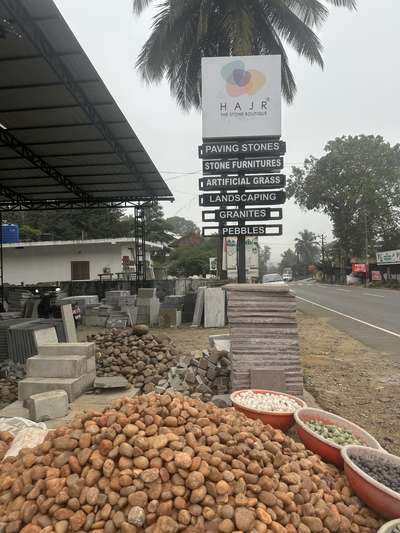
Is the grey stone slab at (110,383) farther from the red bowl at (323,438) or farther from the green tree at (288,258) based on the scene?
the green tree at (288,258)

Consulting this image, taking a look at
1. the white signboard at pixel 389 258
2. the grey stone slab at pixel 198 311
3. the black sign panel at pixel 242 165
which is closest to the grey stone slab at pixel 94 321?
the grey stone slab at pixel 198 311

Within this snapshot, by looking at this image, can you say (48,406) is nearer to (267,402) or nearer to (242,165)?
(267,402)

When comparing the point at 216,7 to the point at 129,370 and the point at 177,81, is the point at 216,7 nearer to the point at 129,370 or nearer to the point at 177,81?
the point at 177,81

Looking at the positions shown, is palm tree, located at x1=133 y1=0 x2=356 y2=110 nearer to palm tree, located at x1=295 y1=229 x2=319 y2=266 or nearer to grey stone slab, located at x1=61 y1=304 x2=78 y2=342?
grey stone slab, located at x1=61 y1=304 x2=78 y2=342

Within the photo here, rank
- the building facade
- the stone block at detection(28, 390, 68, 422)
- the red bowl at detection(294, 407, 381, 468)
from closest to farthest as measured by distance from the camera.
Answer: the red bowl at detection(294, 407, 381, 468) < the stone block at detection(28, 390, 68, 422) < the building facade

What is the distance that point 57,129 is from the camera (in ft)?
42.7

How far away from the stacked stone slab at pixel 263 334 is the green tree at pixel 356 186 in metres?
45.0

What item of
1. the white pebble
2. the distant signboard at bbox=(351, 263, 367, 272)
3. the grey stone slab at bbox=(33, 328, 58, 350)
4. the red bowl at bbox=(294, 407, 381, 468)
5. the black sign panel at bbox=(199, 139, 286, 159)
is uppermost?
the black sign panel at bbox=(199, 139, 286, 159)

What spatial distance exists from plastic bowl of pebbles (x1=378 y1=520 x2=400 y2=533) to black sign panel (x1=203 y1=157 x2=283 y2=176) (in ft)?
26.4

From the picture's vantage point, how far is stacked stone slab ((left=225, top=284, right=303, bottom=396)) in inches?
203

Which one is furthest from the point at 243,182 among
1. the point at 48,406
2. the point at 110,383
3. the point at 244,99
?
the point at 48,406

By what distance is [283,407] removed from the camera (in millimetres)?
4148

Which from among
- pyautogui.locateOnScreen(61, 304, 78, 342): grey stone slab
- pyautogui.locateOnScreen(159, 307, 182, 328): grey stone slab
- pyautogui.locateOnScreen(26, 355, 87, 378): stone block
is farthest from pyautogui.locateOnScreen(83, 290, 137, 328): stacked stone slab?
pyautogui.locateOnScreen(26, 355, 87, 378): stone block

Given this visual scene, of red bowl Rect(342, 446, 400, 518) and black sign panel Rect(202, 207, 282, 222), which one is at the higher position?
black sign panel Rect(202, 207, 282, 222)
